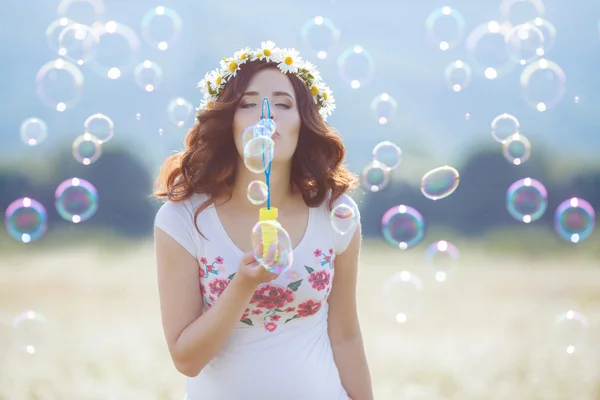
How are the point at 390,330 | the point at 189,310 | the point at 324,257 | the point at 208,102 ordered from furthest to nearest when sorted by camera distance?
1. the point at 390,330
2. the point at 208,102
3. the point at 324,257
4. the point at 189,310

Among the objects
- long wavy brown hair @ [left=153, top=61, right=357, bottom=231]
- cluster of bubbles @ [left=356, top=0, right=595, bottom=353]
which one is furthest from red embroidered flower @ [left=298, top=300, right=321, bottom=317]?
cluster of bubbles @ [left=356, top=0, right=595, bottom=353]

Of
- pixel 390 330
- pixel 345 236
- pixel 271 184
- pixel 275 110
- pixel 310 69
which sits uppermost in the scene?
pixel 310 69

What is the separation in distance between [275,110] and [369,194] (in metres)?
6.01

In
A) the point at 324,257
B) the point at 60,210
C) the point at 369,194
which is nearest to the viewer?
the point at 324,257

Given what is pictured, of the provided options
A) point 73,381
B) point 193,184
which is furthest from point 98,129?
point 193,184

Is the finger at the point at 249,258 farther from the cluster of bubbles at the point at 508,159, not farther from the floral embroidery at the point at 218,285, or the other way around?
the cluster of bubbles at the point at 508,159

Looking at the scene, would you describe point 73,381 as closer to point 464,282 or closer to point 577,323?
point 577,323

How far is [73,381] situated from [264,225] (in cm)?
301

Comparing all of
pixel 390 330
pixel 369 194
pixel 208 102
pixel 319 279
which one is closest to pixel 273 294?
pixel 319 279

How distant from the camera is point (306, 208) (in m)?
2.09

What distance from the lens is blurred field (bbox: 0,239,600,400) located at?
4168 millimetres

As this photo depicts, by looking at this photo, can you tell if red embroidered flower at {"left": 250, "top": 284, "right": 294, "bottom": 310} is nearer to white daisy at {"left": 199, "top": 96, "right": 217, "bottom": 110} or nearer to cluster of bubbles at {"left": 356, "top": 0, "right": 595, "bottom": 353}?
white daisy at {"left": 199, "top": 96, "right": 217, "bottom": 110}

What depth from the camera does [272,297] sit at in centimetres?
190

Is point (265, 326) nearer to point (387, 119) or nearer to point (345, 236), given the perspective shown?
point (345, 236)
